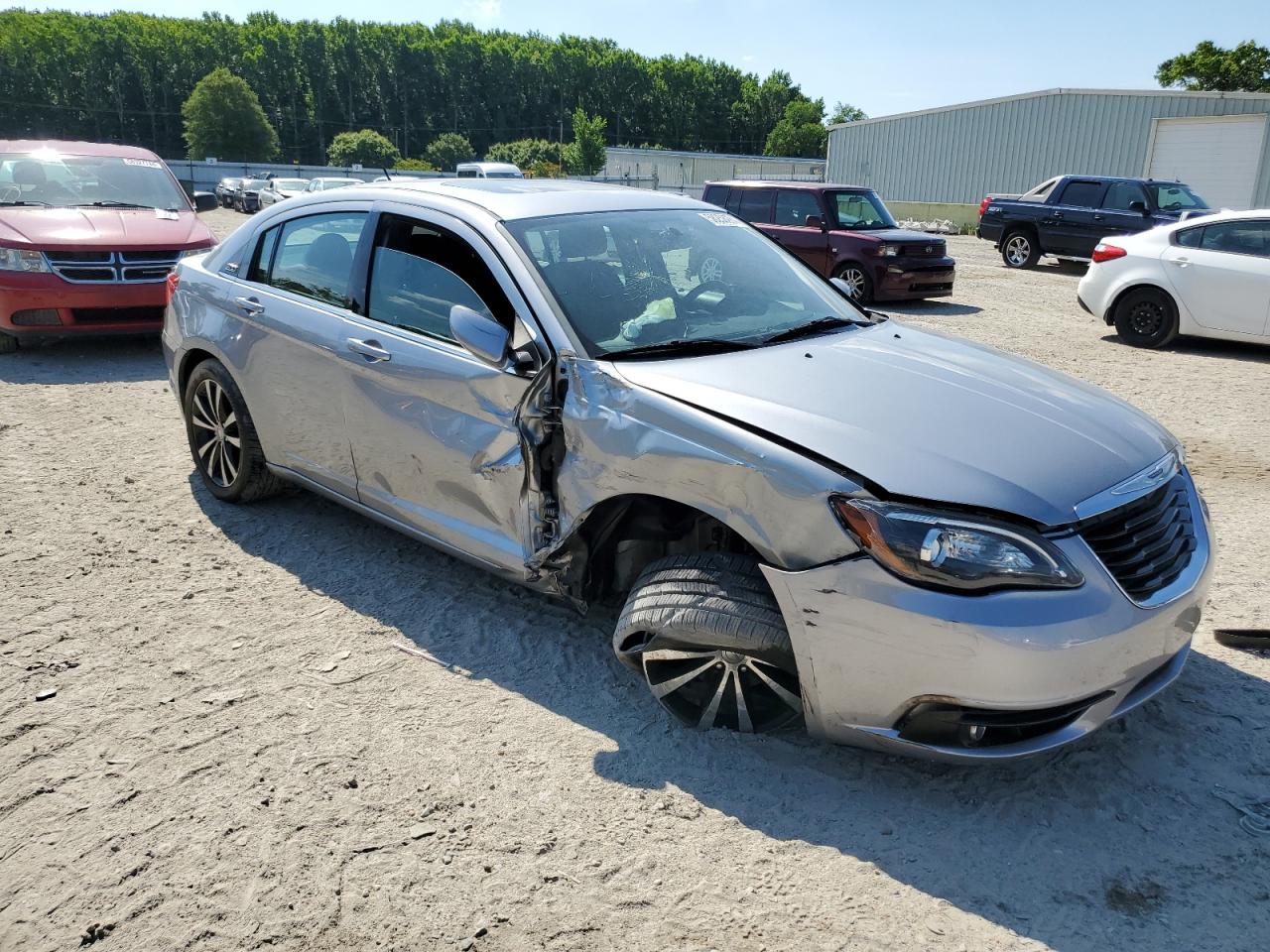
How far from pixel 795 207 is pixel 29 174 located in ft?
31.5

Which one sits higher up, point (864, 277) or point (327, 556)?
point (864, 277)

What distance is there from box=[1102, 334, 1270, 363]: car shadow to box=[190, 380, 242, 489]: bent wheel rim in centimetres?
990

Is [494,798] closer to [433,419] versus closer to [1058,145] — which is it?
[433,419]

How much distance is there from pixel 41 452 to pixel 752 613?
532 cm

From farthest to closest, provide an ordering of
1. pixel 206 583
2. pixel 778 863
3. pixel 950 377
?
pixel 206 583
pixel 950 377
pixel 778 863

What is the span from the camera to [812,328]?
373cm

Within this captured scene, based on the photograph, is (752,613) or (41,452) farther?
(41,452)

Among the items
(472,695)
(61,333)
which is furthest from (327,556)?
(61,333)

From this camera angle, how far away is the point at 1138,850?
260 cm

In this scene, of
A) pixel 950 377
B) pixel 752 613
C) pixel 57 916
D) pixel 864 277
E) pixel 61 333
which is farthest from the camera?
pixel 864 277

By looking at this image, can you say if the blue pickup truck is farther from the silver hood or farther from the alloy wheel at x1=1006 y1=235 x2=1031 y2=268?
the silver hood

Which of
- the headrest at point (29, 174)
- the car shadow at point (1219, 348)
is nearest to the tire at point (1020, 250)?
the car shadow at point (1219, 348)

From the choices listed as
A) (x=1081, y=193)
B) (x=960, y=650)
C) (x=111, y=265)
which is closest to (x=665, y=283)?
(x=960, y=650)

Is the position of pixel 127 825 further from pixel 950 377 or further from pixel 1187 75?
pixel 1187 75
